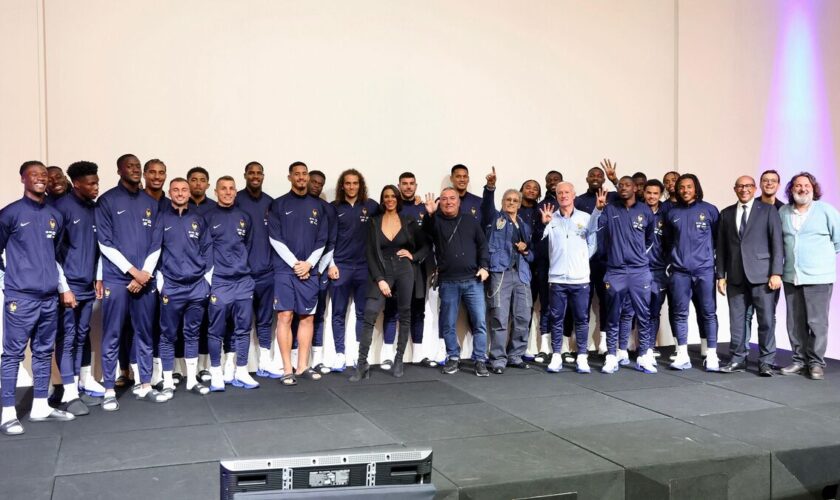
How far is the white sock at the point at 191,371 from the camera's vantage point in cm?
575

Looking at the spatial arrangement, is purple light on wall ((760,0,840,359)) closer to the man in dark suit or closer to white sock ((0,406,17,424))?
the man in dark suit

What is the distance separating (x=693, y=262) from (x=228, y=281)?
383cm

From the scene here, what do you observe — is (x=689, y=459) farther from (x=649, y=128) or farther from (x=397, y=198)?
(x=649, y=128)

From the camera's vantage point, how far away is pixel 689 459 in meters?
4.04

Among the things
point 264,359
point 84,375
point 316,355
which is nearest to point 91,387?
point 84,375

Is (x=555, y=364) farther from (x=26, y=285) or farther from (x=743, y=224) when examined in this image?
(x=26, y=285)

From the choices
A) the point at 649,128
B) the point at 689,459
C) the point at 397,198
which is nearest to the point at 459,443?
the point at 689,459

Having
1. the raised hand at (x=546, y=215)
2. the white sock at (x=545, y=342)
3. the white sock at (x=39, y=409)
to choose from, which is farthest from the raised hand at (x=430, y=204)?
the white sock at (x=39, y=409)

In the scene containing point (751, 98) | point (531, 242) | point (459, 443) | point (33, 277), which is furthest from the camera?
point (751, 98)

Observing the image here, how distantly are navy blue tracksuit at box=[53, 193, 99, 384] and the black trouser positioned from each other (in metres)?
2.06

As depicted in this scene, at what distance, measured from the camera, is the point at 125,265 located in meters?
5.36

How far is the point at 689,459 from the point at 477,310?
102 inches

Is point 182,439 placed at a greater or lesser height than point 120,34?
lesser

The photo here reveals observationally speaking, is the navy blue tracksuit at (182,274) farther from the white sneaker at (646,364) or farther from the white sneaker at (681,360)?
the white sneaker at (681,360)
